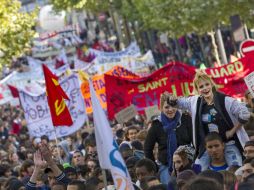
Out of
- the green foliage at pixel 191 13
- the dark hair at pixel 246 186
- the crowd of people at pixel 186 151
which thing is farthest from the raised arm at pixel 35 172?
the green foliage at pixel 191 13

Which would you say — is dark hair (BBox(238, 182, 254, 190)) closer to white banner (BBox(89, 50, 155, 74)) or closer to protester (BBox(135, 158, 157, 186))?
protester (BBox(135, 158, 157, 186))

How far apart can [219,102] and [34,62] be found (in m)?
30.2

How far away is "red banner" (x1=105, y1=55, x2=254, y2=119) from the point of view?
17141 mm

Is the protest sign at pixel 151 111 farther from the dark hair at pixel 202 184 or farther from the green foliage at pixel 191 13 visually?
the dark hair at pixel 202 184

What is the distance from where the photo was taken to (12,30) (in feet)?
85.8

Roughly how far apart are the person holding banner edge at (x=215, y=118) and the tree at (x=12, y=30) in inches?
600

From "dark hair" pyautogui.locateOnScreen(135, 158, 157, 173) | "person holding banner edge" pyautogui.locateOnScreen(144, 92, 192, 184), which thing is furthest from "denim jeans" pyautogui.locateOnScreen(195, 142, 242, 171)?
"person holding banner edge" pyautogui.locateOnScreen(144, 92, 192, 184)

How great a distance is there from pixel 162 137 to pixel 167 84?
6134 mm

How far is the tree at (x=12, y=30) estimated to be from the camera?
25781 mm

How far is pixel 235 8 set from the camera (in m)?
27.4

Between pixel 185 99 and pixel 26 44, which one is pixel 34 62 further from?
pixel 185 99

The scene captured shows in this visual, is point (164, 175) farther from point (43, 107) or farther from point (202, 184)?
point (43, 107)

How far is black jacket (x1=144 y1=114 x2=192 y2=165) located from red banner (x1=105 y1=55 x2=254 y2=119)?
206 inches

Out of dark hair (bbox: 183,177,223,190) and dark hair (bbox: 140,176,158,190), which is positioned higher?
dark hair (bbox: 140,176,158,190)
